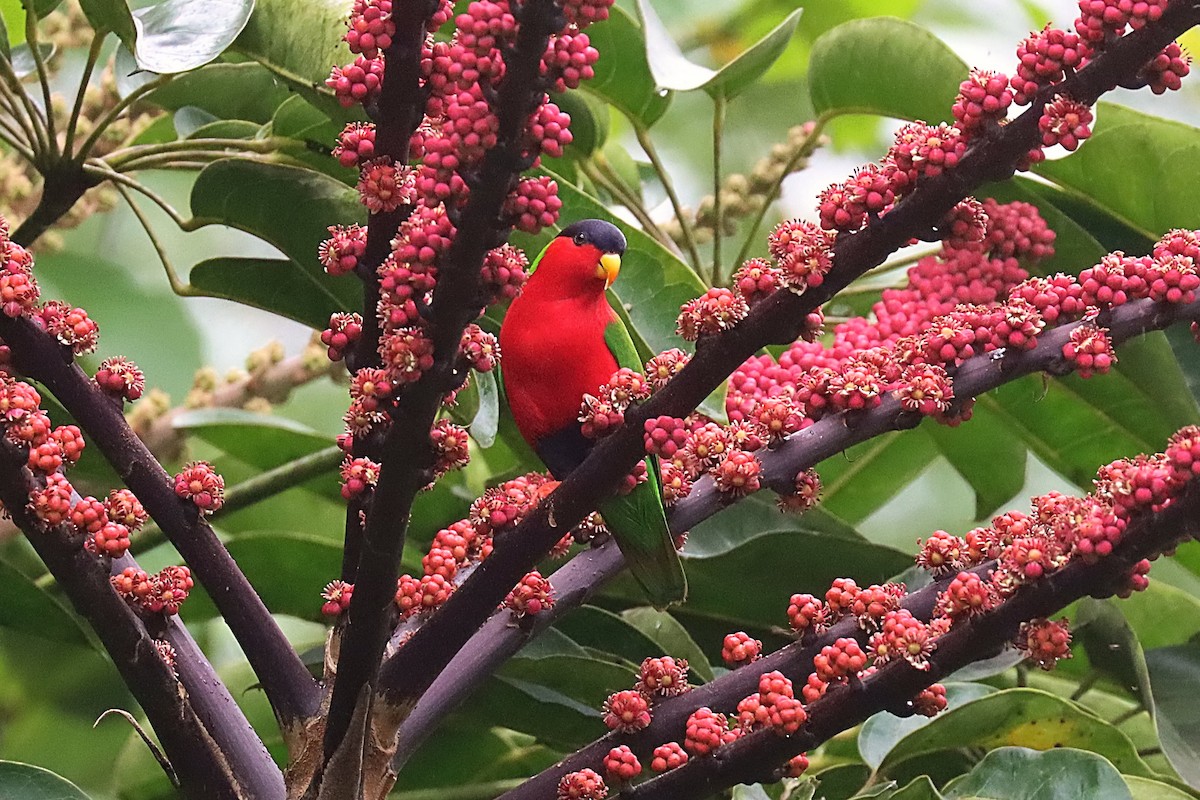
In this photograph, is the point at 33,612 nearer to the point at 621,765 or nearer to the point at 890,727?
the point at 621,765

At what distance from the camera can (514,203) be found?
1.87 ft

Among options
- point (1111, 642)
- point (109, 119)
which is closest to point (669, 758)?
point (1111, 642)

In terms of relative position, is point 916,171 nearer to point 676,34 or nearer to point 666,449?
point 666,449

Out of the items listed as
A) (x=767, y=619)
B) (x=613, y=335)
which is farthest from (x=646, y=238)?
(x=767, y=619)

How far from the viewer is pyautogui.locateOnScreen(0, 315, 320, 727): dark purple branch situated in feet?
2.49

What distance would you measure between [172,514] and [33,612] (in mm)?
589

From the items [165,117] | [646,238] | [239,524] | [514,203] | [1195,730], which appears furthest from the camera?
[239,524]

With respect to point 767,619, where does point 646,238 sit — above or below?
above

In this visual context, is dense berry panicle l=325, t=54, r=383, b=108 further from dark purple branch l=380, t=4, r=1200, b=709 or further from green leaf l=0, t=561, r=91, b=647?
green leaf l=0, t=561, r=91, b=647

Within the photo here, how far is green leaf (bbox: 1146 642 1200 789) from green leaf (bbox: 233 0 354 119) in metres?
0.93

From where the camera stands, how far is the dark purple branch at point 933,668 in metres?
0.69

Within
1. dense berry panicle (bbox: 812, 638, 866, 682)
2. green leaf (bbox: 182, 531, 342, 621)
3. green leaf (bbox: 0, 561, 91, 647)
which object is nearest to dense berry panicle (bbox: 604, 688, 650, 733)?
dense berry panicle (bbox: 812, 638, 866, 682)

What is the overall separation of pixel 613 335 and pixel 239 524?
2.71 feet

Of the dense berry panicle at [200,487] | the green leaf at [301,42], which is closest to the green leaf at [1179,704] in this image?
the dense berry panicle at [200,487]
